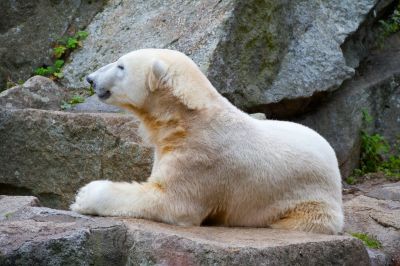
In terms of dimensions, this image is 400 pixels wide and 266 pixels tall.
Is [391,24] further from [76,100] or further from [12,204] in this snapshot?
[12,204]

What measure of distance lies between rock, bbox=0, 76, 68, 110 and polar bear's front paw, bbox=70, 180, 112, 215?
9.36 feet

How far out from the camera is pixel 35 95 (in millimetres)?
7730

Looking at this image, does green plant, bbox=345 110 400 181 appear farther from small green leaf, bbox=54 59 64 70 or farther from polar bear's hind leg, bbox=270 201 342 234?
polar bear's hind leg, bbox=270 201 342 234

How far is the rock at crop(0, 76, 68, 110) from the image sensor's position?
7.46 metres

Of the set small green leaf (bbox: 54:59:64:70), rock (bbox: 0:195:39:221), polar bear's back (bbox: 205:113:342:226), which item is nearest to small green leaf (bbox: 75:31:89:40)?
small green leaf (bbox: 54:59:64:70)

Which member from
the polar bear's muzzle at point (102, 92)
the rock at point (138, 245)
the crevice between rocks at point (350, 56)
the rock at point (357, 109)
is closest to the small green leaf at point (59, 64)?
the crevice between rocks at point (350, 56)

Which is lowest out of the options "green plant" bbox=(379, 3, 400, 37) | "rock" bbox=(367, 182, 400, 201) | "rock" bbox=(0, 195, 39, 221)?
"rock" bbox=(367, 182, 400, 201)

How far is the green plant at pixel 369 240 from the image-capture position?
6.14 m

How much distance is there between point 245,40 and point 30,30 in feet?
8.43

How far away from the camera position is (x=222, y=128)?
16.3 ft

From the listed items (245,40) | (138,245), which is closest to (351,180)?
(245,40)

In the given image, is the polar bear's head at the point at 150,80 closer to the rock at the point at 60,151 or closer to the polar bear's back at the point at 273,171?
the polar bear's back at the point at 273,171

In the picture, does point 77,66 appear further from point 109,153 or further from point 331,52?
point 331,52

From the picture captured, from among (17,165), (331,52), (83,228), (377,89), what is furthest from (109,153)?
(377,89)
